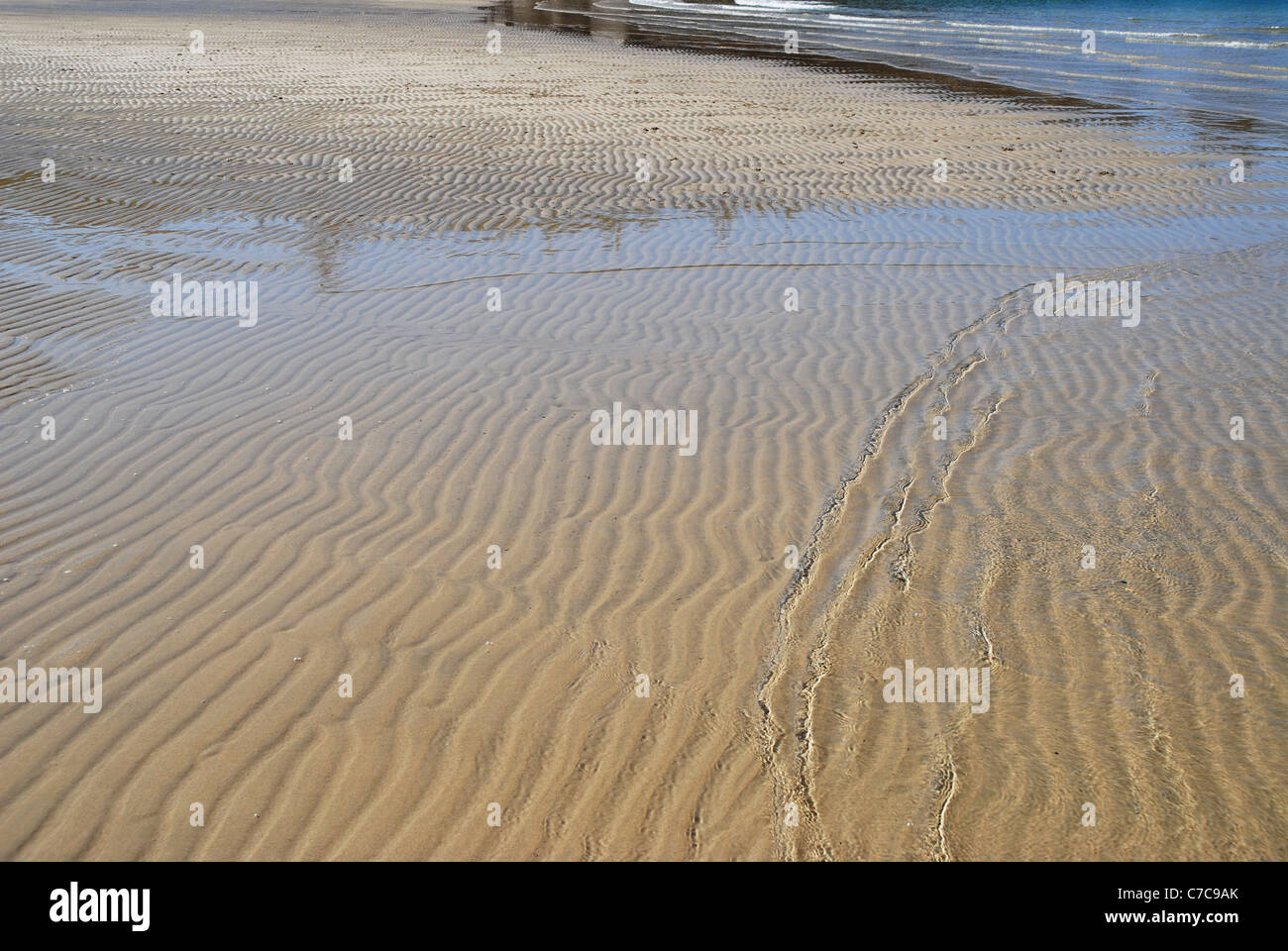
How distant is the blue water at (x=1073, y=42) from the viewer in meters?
21.8

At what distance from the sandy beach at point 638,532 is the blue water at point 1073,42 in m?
13.1

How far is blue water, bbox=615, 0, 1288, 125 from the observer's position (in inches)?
856

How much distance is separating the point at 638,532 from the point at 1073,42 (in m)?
33.6

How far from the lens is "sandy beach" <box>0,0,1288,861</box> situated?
10.8 feet

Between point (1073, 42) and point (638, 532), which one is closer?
point (638, 532)

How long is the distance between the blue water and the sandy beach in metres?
13.1

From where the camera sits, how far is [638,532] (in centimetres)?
484

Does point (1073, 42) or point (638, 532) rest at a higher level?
point (1073, 42)

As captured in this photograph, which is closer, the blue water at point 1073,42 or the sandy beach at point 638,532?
the sandy beach at point 638,532

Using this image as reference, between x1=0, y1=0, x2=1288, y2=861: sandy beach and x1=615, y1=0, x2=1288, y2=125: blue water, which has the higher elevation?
x1=615, y1=0, x2=1288, y2=125: blue water

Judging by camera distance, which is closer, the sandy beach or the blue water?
the sandy beach

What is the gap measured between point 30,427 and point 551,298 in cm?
387

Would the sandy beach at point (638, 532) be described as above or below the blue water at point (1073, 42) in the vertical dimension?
below
